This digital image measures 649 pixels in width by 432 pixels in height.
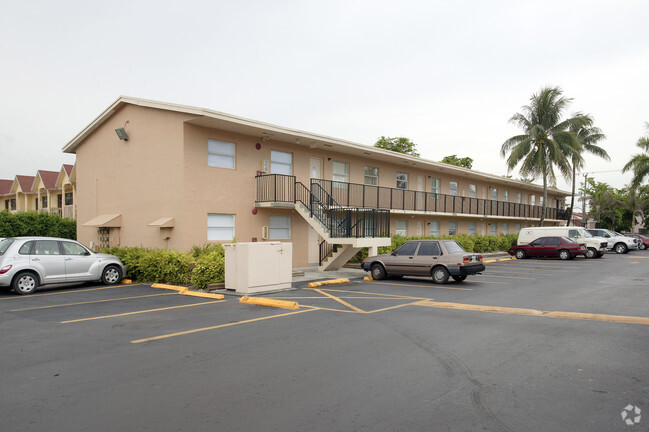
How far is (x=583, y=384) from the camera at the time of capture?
5062mm

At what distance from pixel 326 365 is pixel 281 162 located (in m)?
14.5

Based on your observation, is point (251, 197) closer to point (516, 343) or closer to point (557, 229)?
point (516, 343)

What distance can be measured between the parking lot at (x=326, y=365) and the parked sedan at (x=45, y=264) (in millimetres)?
1590

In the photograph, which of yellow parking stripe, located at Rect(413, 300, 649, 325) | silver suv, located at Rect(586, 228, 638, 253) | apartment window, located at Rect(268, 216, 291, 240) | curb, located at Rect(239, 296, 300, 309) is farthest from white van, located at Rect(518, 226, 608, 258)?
curb, located at Rect(239, 296, 300, 309)

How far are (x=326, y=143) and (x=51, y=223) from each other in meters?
16.8

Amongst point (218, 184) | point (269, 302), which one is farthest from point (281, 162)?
point (269, 302)

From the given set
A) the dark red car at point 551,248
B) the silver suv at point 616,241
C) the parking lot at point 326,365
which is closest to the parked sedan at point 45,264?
the parking lot at point 326,365

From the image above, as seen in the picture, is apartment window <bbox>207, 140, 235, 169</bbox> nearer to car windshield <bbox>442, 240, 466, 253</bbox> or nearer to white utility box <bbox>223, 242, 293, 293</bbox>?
white utility box <bbox>223, 242, 293, 293</bbox>

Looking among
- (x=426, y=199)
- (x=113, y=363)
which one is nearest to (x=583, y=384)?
(x=113, y=363)

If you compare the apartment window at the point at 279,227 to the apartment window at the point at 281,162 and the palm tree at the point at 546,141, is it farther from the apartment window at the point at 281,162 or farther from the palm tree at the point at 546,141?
the palm tree at the point at 546,141

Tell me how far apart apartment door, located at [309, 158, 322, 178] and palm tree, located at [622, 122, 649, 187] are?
103ft

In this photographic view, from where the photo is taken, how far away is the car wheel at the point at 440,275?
14.9 m

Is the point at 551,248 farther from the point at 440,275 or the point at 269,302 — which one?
the point at 269,302

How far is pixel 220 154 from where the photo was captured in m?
17.4
